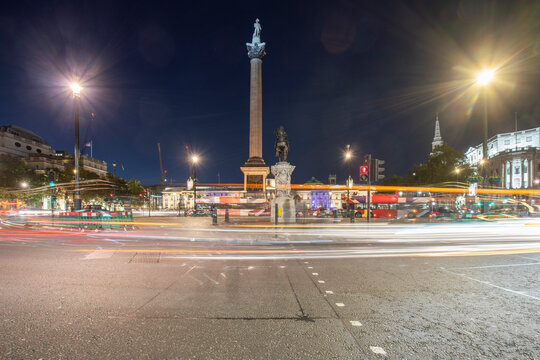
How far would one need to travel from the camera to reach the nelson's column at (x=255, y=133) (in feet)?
169

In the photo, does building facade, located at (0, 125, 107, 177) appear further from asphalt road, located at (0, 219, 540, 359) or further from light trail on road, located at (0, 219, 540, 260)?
asphalt road, located at (0, 219, 540, 359)

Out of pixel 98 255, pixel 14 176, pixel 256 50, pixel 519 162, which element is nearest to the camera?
pixel 98 255

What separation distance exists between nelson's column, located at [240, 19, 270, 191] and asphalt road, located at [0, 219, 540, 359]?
138 ft

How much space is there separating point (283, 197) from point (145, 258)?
15475mm

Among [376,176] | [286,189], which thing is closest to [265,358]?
[376,176]

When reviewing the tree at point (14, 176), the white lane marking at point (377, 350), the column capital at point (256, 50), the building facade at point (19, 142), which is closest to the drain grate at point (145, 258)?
the white lane marking at point (377, 350)

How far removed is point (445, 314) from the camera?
4.43m

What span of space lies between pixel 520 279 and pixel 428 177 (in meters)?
68.4

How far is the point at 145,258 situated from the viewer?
29.1 feet

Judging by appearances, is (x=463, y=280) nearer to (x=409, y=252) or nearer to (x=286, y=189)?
(x=409, y=252)

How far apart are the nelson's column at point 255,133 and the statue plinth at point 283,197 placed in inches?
1059

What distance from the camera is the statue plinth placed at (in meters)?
23.3

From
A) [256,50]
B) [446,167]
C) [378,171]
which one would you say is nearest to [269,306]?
[378,171]

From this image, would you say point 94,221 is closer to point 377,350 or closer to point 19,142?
point 377,350
